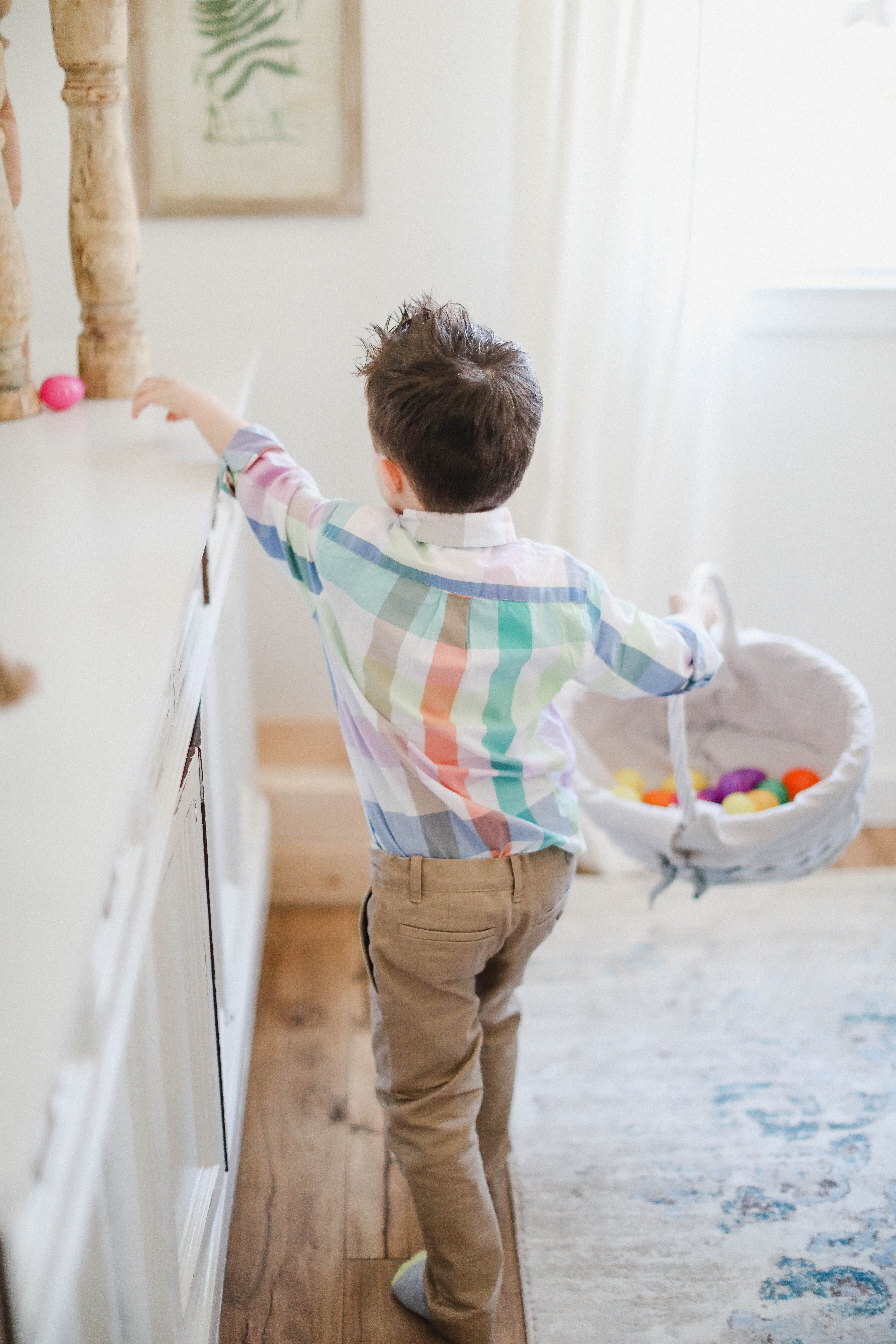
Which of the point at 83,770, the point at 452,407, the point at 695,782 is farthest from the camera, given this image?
the point at 695,782

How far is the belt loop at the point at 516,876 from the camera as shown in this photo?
1134 mm

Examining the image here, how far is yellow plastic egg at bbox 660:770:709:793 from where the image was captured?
186 cm

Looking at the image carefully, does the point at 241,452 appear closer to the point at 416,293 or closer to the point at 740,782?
the point at 416,293

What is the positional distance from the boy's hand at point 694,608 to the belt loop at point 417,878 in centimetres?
42

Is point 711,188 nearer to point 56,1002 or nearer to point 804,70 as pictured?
point 804,70

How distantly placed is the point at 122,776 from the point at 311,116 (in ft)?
5.03

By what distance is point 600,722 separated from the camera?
1844 millimetres

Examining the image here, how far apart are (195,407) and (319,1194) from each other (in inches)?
39.2

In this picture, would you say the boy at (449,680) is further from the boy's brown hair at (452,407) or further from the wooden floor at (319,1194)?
the wooden floor at (319,1194)

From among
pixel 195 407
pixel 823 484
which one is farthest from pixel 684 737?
→ pixel 823 484

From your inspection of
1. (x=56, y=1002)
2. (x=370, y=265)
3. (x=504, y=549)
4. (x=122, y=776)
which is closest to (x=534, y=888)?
(x=504, y=549)

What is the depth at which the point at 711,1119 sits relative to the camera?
162cm

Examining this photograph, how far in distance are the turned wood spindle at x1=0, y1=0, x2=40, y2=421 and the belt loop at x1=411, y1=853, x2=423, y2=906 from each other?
693mm

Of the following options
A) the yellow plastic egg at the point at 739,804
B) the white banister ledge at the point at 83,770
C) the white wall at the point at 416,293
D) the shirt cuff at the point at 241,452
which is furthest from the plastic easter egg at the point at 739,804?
the shirt cuff at the point at 241,452
